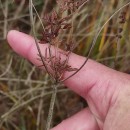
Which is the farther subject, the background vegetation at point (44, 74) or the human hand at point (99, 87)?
the background vegetation at point (44, 74)

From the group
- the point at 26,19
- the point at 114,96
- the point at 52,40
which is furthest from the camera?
the point at 26,19

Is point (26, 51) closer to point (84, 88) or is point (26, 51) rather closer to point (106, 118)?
point (84, 88)

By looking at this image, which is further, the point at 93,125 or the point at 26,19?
the point at 26,19

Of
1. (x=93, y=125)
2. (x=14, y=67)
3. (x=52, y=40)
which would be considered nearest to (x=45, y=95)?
(x=14, y=67)

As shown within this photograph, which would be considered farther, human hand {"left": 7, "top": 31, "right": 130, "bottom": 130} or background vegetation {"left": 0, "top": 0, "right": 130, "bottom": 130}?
background vegetation {"left": 0, "top": 0, "right": 130, "bottom": 130}
